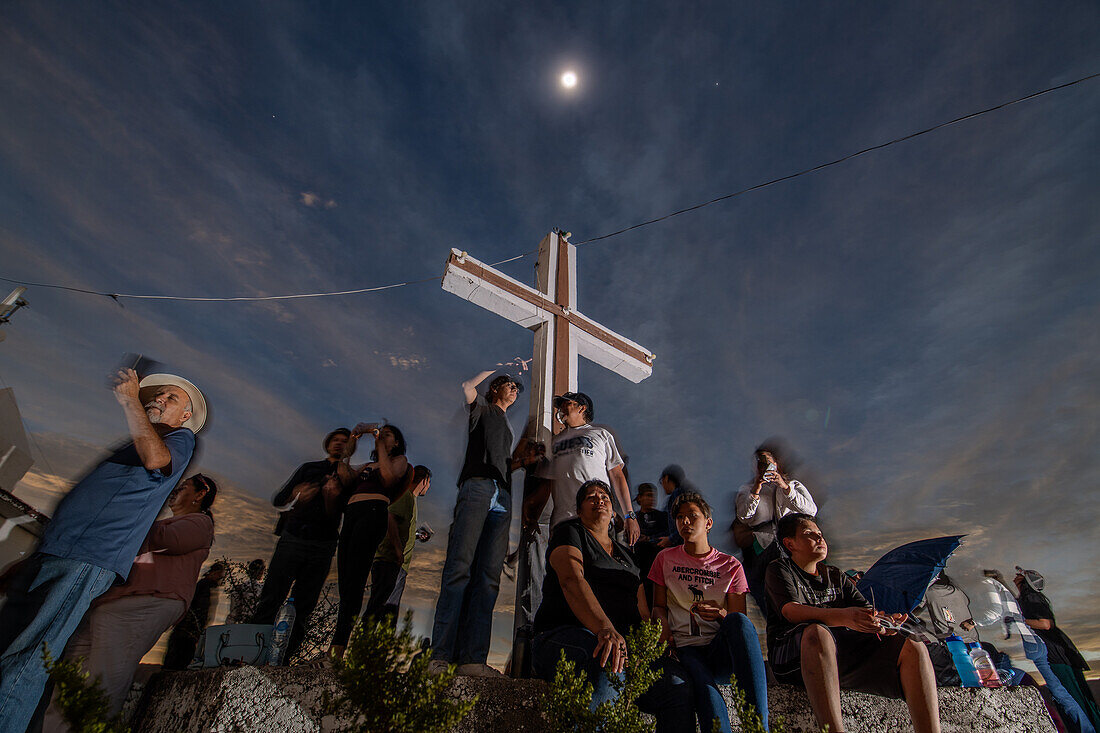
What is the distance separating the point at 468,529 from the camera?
3.02 meters

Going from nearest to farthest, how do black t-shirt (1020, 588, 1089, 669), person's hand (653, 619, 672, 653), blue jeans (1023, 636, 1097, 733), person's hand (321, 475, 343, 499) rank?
person's hand (653, 619, 672, 653) < person's hand (321, 475, 343, 499) < blue jeans (1023, 636, 1097, 733) < black t-shirt (1020, 588, 1089, 669)

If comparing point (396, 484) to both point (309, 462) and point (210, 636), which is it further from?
point (210, 636)

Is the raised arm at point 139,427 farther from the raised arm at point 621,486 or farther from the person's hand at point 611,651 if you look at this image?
the raised arm at point 621,486

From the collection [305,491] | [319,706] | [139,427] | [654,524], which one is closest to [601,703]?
[319,706]

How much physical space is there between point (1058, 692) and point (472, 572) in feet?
17.8

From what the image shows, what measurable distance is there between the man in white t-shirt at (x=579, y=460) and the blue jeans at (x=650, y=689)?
3.14 feet

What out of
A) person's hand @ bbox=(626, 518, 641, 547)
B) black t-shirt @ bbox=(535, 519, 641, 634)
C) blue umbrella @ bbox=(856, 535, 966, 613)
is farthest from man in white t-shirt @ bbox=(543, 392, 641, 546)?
blue umbrella @ bbox=(856, 535, 966, 613)

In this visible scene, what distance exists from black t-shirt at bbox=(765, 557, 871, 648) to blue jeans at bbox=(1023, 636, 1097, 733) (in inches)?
133

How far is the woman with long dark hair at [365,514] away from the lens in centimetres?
299

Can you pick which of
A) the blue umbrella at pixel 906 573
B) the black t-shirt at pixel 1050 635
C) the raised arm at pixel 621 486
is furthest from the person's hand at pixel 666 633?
the black t-shirt at pixel 1050 635

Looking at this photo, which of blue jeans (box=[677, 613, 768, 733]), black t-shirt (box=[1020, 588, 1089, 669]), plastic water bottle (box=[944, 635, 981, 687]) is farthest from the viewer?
black t-shirt (box=[1020, 588, 1089, 669])

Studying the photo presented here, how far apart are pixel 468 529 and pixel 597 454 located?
3.67ft

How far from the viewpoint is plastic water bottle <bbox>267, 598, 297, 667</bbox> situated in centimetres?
258

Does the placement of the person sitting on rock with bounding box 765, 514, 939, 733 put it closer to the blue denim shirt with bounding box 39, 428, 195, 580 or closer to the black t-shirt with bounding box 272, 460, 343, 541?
the black t-shirt with bounding box 272, 460, 343, 541
